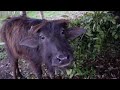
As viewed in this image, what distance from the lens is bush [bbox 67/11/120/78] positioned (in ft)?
11.6

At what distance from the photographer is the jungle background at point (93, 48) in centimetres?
347

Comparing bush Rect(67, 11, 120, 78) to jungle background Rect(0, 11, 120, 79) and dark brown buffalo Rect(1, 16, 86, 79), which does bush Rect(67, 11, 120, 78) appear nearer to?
jungle background Rect(0, 11, 120, 79)

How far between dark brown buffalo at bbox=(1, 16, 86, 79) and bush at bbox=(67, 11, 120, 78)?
445 mm

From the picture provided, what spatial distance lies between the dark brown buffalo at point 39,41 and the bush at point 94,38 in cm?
44

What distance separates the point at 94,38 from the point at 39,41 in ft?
2.70

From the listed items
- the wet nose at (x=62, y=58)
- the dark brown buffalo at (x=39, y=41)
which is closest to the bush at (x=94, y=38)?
the dark brown buffalo at (x=39, y=41)

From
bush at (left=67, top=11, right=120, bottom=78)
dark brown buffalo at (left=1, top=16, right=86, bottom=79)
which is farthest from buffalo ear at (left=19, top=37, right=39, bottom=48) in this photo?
bush at (left=67, top=11, right=120, bottom=78)

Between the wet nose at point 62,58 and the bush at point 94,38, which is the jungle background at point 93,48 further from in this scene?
the wet nose at point 62,58

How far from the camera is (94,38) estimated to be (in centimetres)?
353

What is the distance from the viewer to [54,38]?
111 inches

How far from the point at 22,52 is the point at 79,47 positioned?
74 cm

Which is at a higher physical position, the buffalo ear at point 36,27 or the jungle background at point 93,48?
the buffalo ear at point 36,27
